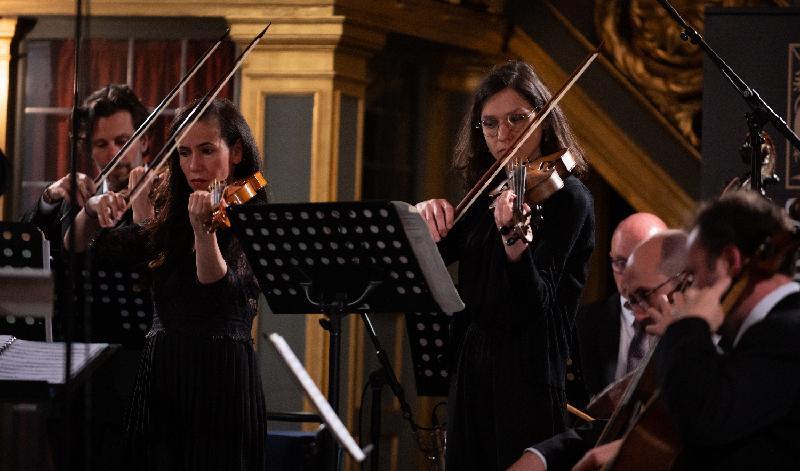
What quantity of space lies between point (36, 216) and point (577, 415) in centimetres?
196

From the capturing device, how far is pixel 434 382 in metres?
3.77

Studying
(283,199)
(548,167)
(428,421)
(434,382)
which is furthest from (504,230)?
(428,421)

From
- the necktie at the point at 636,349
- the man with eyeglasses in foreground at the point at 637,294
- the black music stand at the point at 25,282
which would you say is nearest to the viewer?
the black music stand at the point at 25,282

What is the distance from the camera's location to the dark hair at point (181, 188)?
3.88 meters

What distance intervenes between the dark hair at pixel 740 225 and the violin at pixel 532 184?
88cm

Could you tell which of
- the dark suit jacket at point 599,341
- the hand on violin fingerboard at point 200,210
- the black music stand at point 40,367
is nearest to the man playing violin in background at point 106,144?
the hand on violin fingerboard at point 200,210

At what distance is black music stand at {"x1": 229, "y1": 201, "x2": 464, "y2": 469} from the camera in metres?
3.34

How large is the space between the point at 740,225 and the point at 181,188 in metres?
2.05

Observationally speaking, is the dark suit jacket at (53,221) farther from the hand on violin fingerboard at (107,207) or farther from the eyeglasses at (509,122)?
the eyeglasses at (509,122)

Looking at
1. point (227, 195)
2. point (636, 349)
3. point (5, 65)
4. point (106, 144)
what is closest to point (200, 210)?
point (227, 195)

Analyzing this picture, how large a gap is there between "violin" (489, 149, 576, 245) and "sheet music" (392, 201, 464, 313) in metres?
0.19

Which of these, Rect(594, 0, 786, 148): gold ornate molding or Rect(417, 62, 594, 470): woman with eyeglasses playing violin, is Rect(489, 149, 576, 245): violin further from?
Rect(594, 0, 786, 148): gold ornate molding

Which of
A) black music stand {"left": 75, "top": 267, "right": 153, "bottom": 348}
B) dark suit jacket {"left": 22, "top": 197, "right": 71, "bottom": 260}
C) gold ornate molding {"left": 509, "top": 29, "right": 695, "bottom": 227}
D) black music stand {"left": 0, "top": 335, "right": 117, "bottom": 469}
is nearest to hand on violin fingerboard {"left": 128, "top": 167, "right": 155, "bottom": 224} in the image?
black music stand {"left": 75, "top": 267, "right": 153, "bottom": 348}

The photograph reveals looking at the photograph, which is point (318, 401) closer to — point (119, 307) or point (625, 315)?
point (119, 307)
